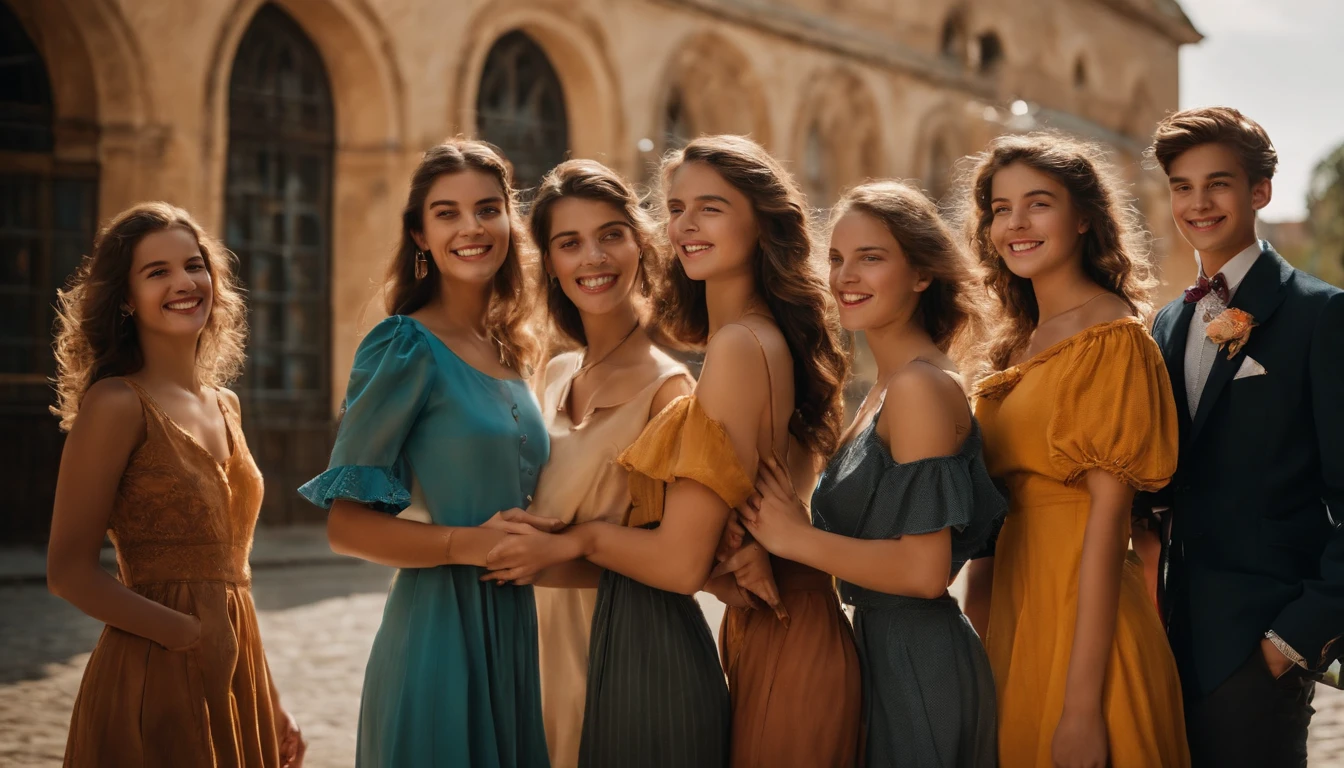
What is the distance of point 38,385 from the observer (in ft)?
38.7

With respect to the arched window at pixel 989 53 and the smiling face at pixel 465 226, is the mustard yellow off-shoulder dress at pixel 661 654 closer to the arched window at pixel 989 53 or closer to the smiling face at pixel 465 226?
the smiling face at pixel 465 226

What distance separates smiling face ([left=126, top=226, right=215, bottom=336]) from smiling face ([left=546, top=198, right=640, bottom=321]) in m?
1.00

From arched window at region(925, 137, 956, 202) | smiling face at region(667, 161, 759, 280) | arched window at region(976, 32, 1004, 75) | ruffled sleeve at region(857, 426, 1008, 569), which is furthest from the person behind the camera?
arched window at region(976, 32, 1004, 75)

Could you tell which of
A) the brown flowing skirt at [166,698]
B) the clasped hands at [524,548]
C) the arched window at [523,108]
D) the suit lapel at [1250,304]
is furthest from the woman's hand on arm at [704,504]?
the arched window at [523,108]

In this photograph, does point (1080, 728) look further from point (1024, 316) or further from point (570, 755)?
point (570, 755)

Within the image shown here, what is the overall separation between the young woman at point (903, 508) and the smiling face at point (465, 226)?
37.1 inches

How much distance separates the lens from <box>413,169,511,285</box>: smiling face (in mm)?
3494

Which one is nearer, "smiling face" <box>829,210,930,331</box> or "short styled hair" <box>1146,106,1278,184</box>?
"smiling face" <box>829,210,930,331</box>

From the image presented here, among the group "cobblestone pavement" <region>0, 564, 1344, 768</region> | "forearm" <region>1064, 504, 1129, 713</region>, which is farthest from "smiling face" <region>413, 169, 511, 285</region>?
"cobblestone pavement" <region>0, 564, 1344, 768</region>

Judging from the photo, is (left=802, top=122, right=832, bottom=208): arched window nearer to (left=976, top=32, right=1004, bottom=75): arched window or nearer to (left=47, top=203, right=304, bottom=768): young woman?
(left=976, top=32, right=1004, bottom=75): arched window

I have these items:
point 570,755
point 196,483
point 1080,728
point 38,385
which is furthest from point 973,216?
point 38,385

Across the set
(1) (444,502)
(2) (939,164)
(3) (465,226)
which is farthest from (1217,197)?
(2) (939,164)

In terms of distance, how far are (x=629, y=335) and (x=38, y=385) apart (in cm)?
982

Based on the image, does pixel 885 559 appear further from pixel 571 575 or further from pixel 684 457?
pixel 571 575
